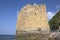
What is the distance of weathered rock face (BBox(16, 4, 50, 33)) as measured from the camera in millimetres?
35625

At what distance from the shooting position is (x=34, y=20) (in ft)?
118

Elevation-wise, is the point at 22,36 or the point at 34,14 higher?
the point at 34,14

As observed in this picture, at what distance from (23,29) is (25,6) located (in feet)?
14.8

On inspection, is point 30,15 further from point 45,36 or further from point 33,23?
point 45,36

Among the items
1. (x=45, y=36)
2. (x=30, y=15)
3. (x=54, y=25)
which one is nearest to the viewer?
(x=45, y=36)

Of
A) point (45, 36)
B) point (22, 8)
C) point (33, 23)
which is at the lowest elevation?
point (45, 36)

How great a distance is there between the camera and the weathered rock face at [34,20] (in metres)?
35.6

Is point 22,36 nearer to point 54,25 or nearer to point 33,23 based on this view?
point 33,23

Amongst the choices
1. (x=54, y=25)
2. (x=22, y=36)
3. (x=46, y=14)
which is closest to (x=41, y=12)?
(x=46, y=14)

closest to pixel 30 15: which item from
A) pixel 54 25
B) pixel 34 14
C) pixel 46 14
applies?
pixel 34 14

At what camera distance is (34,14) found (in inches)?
1426

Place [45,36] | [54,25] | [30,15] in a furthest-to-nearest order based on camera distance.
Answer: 1. [54,25]
2. [30,15]
3. [45,36]

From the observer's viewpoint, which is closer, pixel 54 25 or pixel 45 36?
pixel 45 36

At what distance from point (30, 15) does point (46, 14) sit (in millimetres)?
2969
